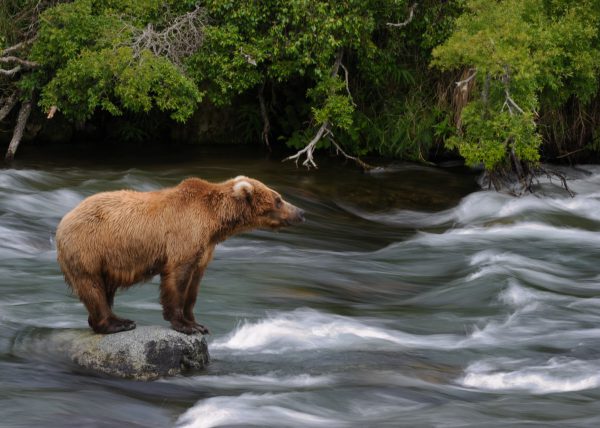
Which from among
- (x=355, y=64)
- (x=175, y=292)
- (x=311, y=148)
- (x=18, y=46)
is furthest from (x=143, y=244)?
(x=355, y=64)

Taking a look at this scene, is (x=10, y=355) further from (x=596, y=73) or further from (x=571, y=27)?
(x=596, y=73)

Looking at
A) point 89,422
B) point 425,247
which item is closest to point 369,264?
point 425,247

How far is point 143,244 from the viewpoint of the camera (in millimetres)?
5719

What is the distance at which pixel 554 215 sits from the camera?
1218 cm

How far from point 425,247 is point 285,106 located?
623cm

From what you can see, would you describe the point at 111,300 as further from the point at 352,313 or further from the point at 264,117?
the point at 264,117

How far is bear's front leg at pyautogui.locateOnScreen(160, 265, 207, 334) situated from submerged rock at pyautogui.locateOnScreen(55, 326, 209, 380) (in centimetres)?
8

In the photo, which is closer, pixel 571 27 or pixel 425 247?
pixel 425 247

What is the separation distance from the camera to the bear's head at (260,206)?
20.0ft

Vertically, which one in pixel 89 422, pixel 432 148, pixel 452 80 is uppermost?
pixel 452 80

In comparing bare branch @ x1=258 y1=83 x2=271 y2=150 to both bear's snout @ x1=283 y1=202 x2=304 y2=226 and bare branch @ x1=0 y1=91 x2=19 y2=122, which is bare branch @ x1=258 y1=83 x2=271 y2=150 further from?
bear's snout @ x1=283 y1=202 x2=304 y2=226

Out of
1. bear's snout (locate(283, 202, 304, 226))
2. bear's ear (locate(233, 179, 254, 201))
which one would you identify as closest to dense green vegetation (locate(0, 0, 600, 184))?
bear's snout (locate(283, 202, 304, 226))

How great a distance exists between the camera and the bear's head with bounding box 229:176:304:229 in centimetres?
609

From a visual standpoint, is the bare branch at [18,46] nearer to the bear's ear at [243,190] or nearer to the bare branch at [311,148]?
the bare branch at [311,148]
